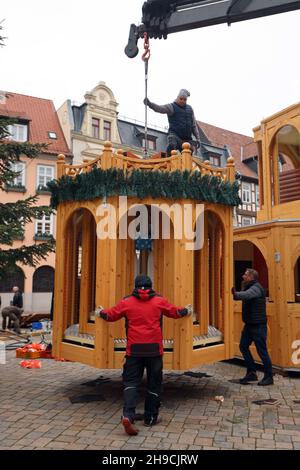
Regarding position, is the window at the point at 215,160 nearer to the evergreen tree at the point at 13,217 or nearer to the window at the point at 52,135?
the window at the point at 52,135

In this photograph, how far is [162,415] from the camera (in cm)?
556

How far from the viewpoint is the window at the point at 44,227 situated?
25938mm

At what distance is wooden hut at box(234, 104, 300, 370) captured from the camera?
316 inches

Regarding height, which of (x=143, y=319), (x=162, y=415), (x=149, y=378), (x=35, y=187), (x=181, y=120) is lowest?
(x=162, y=415)

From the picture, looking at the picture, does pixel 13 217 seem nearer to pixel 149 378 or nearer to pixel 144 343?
pixel 144 343

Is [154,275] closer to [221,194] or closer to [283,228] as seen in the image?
[221,194]

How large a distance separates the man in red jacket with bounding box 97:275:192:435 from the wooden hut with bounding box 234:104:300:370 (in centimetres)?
359

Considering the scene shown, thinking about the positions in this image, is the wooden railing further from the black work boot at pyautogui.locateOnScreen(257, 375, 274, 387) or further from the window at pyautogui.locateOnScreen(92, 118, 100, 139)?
the window at pyautogui.locateOnScreen(92, 118, 100, 139)

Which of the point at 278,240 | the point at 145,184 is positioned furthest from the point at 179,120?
the point at 278,240

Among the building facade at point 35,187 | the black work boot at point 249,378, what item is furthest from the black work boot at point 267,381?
the building facade at point 35,187

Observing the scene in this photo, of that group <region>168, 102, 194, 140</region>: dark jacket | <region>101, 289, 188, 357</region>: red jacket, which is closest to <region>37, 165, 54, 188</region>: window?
<region>168, 102, 194, 140</region>: dark jacket

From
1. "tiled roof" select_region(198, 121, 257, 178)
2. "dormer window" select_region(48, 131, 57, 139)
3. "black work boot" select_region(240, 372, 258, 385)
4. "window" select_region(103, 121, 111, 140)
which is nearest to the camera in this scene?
"black work boot" select_region(240, 372, 258, 385)

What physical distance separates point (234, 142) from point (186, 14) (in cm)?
3054

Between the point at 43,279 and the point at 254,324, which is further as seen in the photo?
the point at 43,279
